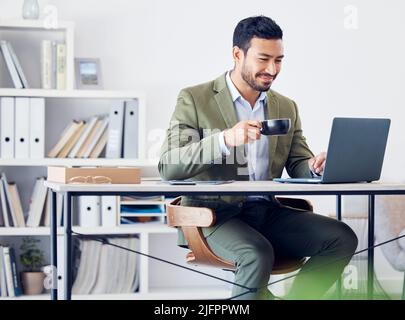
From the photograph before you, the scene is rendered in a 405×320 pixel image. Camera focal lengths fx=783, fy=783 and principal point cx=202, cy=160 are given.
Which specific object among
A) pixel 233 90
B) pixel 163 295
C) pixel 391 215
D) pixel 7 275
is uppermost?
pixel 233 90

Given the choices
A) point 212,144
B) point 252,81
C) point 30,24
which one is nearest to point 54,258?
point 212,144

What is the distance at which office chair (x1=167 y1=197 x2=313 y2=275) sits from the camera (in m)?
2.45

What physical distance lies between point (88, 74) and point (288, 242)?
1.82 m

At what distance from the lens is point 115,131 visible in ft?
13.0

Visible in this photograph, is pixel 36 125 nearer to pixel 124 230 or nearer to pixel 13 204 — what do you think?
pixel 13 204

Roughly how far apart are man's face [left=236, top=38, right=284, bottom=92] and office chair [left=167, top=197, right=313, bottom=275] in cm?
58

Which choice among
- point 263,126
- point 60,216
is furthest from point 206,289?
point 263,126

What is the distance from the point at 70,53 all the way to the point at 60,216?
2.70 feet

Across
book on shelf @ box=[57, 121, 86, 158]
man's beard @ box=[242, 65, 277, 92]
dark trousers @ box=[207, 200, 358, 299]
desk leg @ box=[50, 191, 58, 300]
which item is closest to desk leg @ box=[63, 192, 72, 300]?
desk leg @ box=[50, 191, 58, 300]

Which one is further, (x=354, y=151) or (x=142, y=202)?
(x=142, y=202)

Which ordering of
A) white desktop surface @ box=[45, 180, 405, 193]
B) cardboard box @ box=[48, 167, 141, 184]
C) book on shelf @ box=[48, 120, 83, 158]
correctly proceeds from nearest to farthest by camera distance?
white desktop surface @ box=[45, 180, 405, 193], cardboard box @ box=[48, 167, 141, 184], book on shelf @ box=[48, 120, 83, 158]

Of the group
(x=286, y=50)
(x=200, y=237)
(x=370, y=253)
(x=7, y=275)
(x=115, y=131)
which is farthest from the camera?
(x=286, y=50)

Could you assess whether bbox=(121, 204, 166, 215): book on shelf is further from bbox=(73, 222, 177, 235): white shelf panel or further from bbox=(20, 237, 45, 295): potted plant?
bbox=(20, 237, 45, 295): potted plant

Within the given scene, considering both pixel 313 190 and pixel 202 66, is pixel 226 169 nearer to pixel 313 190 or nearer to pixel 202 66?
pixel 313 190
